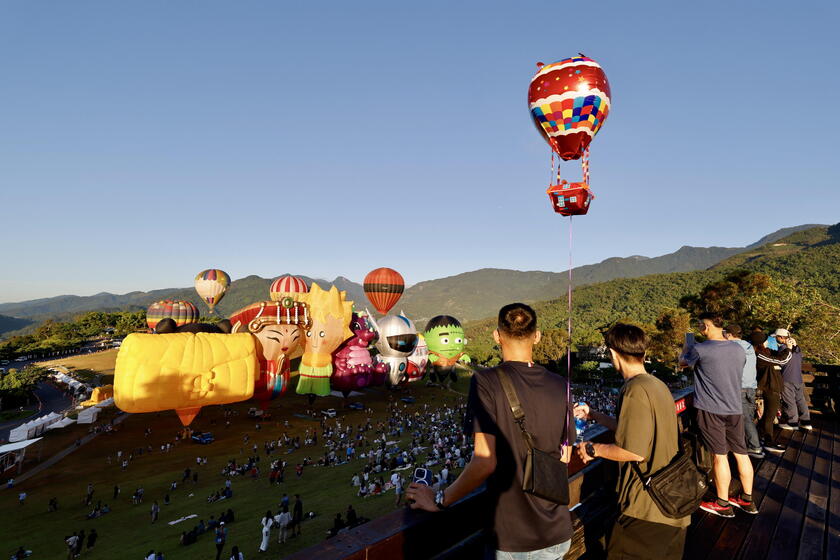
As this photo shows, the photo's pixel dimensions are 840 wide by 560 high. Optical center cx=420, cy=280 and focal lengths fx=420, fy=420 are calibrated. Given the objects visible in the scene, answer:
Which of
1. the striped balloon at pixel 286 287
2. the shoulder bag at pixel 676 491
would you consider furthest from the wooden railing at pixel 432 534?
the striped balloon at pixel 286 287

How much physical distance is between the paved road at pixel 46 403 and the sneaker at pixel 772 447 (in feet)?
116

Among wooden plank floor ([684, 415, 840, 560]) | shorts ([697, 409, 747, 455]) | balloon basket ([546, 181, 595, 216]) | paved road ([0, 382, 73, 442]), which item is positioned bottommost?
paved road ([0, 382, 73, 442])

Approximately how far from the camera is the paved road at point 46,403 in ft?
90.5

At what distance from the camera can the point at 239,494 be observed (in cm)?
1602

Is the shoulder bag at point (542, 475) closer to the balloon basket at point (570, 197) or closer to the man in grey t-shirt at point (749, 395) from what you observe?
the man in grey t-shirt at point (749, 395)

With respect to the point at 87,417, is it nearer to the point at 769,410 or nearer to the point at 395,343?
the point at 395,343

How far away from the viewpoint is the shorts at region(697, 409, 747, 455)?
12.0 ft

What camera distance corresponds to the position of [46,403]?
3462 centimetres

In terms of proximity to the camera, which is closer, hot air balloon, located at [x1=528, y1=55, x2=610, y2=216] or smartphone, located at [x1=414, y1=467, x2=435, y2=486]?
smartphone, located at [x1=414, y1=467, x2=435, y2=486]

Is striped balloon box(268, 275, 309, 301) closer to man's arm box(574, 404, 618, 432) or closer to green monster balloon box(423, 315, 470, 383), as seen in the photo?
green monster balloon box(423, 315, 470, 383)

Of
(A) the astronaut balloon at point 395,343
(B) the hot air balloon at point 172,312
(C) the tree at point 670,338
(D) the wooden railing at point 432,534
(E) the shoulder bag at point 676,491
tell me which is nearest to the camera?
(D) the wooden railing at point 432,534

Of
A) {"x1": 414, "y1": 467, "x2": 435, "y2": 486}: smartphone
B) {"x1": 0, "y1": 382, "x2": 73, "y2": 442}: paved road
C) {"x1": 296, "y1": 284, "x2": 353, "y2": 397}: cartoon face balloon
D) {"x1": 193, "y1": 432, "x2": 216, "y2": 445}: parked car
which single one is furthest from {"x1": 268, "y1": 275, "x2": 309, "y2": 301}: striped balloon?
{"x1": 414, "y1": 467, "x2": 435, "y2": 486}: smartphone

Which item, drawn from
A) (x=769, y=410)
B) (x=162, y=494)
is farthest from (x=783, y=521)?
(x=162, y=494)

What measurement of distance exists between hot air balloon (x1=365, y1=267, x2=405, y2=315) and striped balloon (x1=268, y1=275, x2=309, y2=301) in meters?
6.93
